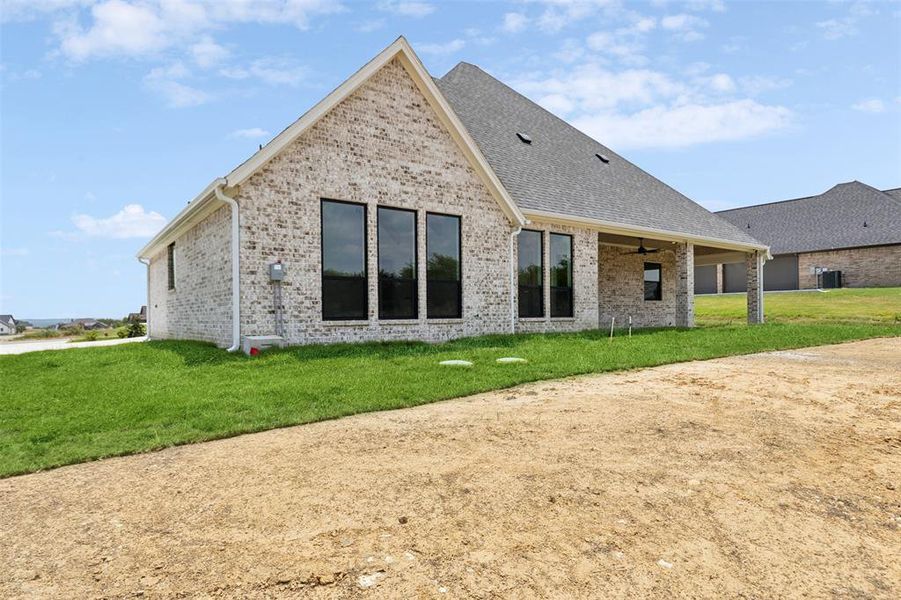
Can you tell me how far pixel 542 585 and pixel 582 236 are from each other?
48.6ft

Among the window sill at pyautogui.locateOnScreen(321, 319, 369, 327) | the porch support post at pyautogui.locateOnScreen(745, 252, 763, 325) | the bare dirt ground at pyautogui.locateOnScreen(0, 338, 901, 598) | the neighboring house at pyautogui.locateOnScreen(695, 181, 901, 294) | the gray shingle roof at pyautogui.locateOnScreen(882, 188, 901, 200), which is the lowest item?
the bare dirt ground at pyautogui.locateOnScreen(0, 338, 901, 598)

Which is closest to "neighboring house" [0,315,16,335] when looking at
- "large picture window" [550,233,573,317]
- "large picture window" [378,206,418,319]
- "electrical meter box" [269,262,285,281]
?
"electrical meter box" [269,262,285,281]

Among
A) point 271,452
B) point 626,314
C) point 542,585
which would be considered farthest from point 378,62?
point 626,314

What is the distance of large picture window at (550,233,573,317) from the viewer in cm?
1620

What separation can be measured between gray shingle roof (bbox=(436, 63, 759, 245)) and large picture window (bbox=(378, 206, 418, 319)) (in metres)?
3.63

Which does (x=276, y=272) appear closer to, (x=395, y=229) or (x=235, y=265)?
(x=235, y=265)

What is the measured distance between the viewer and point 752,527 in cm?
324

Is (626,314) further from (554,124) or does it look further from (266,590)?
(266,590)

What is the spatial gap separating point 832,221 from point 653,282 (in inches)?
860

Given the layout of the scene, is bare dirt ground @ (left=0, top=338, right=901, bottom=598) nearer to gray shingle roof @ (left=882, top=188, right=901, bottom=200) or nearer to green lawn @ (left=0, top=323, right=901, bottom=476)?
green lawn @ (left=0, top=323, right=901, bottom=476)

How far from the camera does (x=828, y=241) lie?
34.3 meters

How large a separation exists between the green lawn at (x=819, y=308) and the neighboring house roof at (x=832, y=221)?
4.23 metres

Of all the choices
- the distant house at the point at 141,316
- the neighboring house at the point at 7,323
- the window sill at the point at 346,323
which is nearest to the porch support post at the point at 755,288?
the window sill at the point at 346,323

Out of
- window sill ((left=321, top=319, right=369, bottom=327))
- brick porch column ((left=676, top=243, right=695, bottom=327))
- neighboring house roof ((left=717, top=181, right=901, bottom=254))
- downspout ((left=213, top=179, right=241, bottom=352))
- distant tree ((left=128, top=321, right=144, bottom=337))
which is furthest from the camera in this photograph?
neighboring house roof ((left=717, top=181, right=901, bottom=254))
